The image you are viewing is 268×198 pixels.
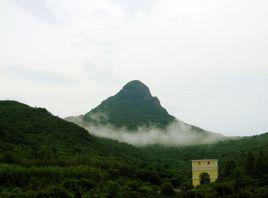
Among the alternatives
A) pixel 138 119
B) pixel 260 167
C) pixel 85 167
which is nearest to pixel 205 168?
pixel 260 167

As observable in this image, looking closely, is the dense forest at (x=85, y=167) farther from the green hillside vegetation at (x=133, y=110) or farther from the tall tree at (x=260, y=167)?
the green hillside vegetation at (x=133, y=110)

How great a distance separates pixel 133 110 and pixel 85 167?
55926 millimetres

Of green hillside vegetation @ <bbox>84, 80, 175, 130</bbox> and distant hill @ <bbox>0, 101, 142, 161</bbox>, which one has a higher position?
green hillside vegetation @ <bbox>84, 80, 175, 130</bbox>

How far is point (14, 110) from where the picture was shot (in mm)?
67312

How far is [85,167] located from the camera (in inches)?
1780

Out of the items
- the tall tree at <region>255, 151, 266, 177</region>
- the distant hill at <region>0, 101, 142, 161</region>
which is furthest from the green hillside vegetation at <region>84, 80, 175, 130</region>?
the tall tree at <region>255, 151, 266, 177</region>

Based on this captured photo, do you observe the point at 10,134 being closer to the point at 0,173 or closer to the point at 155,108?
the point at 0,173

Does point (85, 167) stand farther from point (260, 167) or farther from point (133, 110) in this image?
point (133, 110)

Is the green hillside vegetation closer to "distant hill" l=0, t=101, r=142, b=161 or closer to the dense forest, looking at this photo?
the dense forest

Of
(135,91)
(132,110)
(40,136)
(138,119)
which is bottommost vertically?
(40,136)

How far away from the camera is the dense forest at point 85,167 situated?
3594 cm

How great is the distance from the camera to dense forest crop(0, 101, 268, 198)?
35.9 metres

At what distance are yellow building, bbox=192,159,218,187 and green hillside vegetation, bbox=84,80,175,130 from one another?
55.8 m

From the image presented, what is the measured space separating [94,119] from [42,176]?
189ft
